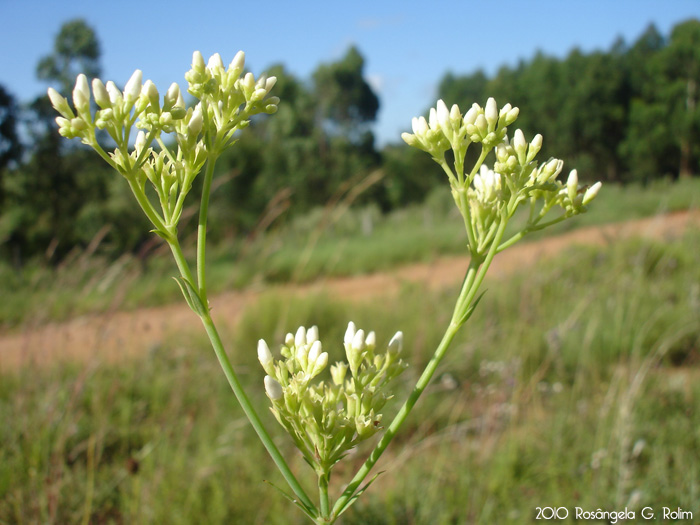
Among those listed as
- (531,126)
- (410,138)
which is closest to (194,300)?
(410,138)

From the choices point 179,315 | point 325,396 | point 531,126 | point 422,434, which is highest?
point 531,126

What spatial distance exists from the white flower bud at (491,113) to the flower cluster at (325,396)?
0.43m

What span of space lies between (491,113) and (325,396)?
61 centimetres

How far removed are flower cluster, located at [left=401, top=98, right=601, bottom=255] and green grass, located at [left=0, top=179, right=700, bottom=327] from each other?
9.54ft

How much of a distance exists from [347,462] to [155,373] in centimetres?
241

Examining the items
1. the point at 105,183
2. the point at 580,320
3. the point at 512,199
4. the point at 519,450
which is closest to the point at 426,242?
the point at 580,320

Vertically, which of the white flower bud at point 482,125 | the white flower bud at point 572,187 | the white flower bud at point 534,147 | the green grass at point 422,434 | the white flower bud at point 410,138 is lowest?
the green grass at point 422,434

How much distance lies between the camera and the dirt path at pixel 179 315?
5277 mm

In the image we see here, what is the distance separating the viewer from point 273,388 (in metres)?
0.91

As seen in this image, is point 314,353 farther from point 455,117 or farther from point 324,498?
point 455,117

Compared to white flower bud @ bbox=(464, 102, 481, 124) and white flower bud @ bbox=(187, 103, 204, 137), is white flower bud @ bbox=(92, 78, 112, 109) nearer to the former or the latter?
white flower bud @ bbox=(187, 103, 204, 137)

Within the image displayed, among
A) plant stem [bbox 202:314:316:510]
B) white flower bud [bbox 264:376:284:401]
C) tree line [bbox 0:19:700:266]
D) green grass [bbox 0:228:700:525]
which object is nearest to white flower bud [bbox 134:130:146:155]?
plant stem [bbox 202:314:316:510]

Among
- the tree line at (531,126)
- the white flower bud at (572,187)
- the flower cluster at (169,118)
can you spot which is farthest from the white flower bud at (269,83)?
the tree line at (531,126)

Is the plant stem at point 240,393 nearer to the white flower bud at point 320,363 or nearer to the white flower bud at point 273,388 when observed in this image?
the white flower bud at point 273,388
